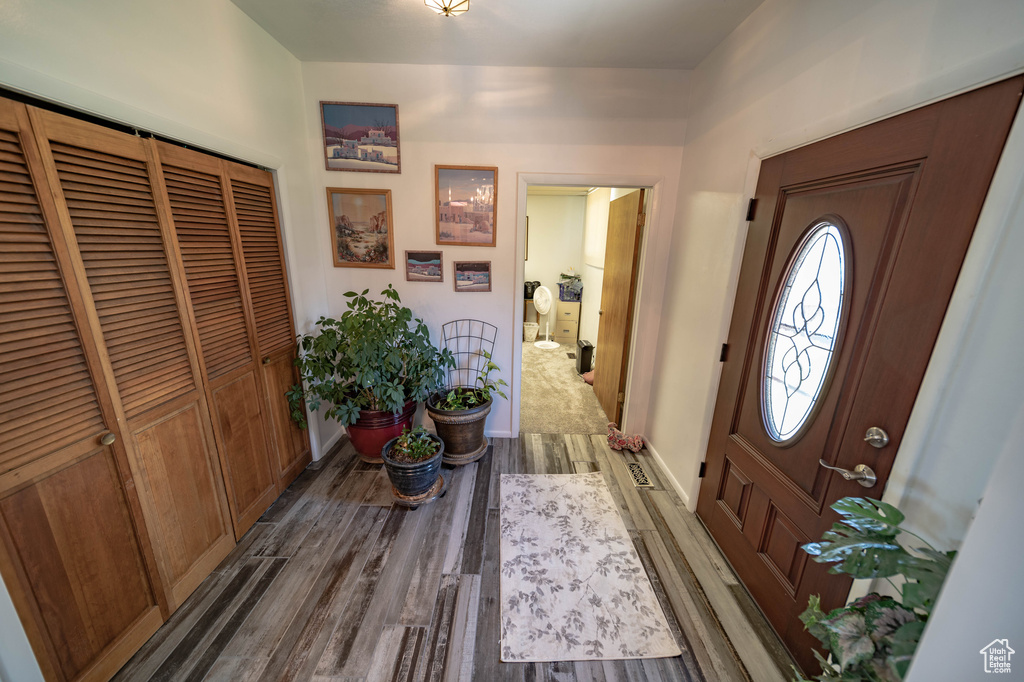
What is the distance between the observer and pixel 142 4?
133cm

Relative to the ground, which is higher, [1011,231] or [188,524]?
[1011,231]

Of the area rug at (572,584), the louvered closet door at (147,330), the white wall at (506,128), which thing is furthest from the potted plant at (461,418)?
the louvered closet door at (147,330)

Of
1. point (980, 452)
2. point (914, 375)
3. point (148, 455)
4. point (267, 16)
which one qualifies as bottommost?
point (148, 455)

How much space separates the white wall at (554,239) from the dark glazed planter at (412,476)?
3.98 metres

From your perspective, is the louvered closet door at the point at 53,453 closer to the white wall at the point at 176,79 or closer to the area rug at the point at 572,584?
the white wall at the point at 176,79

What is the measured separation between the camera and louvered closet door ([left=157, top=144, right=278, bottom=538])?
5.19ft

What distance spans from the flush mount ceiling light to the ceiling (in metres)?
0.12

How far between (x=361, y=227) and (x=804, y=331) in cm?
279

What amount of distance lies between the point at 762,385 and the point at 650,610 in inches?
47.5

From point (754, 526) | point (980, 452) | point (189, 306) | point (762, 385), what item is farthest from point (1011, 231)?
point (189, 306)

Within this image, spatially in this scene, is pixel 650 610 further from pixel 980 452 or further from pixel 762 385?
pixel 980 452

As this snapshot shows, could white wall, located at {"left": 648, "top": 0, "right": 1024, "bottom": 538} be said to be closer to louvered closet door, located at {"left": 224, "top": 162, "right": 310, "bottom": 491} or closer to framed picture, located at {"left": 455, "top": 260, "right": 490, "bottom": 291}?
framed picture, located at {"left": 455, "top": 260, "right": 490, "bottom": 291}

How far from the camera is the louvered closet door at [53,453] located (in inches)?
40.1

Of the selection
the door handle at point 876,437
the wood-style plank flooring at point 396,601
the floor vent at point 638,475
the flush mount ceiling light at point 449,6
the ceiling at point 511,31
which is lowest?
the wood-style plank flooring at point 396,601
